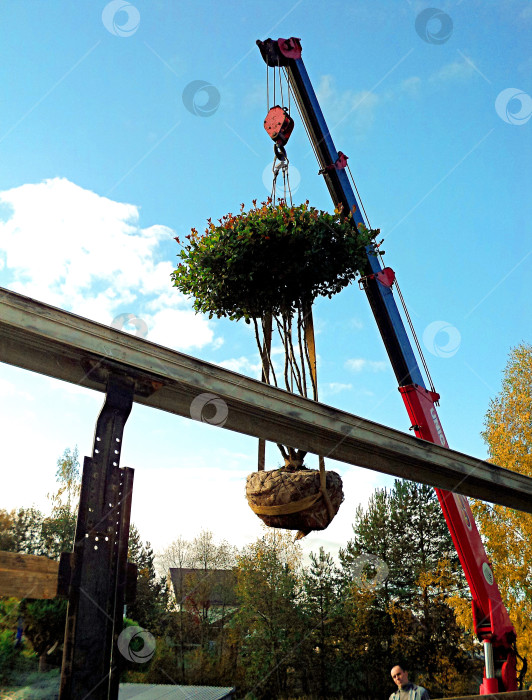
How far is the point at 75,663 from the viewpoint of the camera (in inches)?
108

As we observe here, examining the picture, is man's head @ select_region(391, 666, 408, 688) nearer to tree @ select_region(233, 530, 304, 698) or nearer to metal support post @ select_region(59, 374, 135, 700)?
metal support post @ select_region(59, 374, 135, 700)

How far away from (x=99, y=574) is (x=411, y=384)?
6.57 meters

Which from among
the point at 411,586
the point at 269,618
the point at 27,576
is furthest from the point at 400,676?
the point at 411,586

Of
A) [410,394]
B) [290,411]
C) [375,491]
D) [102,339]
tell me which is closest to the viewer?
[102,339]

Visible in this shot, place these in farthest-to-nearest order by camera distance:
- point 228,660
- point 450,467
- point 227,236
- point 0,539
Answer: point 228,660 < point 0,539 < point 227,236 < point 450,467

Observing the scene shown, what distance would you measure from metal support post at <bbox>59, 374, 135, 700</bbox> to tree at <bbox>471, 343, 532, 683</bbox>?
14293 mm

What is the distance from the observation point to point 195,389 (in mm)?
3699

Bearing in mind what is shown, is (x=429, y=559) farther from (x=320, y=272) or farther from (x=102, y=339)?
(x=102, y=339)

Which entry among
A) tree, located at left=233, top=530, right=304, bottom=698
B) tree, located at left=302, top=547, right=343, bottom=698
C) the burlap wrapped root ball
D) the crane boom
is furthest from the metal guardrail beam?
tree, located at left=302, top=547, right=343, bottom=698

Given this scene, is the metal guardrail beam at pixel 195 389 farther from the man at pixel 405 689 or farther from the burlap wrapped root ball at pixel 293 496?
the man at pixel 405 689

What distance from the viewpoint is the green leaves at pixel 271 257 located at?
5.95m

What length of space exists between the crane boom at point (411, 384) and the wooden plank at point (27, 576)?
602 centimetres

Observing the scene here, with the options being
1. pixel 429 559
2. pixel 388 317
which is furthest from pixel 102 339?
pixel 429 559

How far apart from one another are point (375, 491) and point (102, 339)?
3097 centimetres
